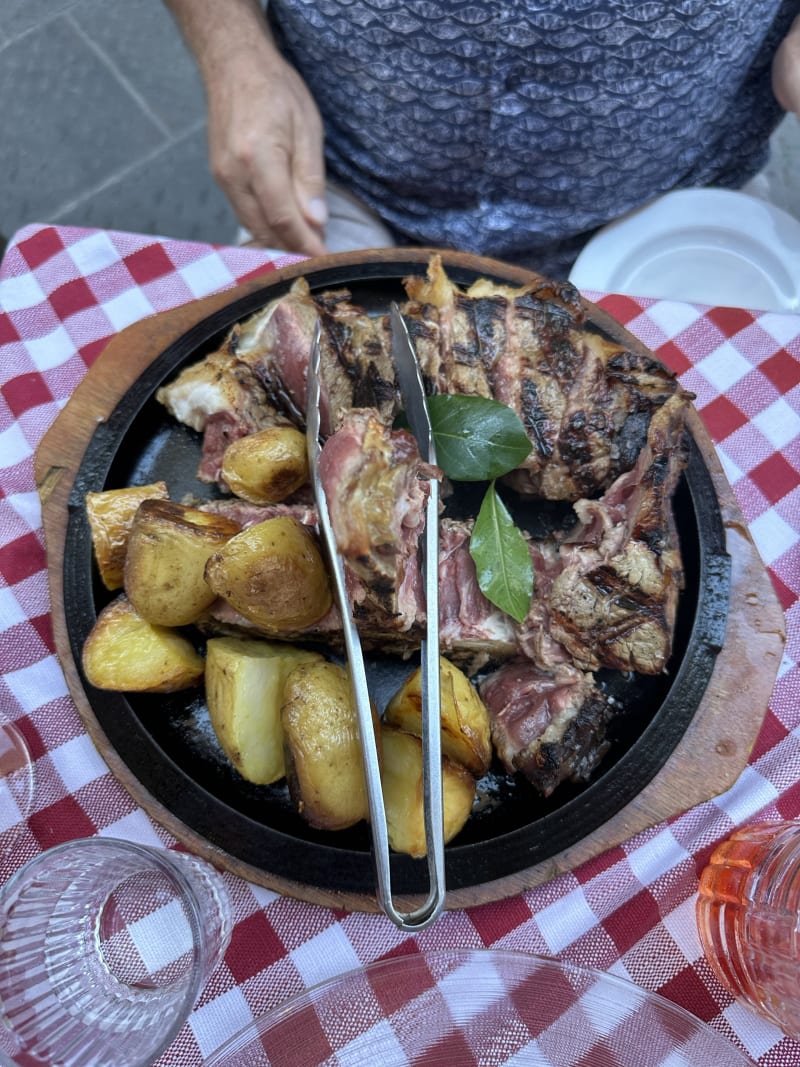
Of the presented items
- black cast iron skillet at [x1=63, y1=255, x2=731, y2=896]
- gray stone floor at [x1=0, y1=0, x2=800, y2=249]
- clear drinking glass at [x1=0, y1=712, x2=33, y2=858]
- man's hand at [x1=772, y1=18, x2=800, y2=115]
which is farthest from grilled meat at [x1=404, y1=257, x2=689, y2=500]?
gray stone floor at [x1=0, y1=0, x2=800, y2=249]

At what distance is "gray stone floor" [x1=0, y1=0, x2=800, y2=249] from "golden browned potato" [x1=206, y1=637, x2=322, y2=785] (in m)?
1.77

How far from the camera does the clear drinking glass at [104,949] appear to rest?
1.13m

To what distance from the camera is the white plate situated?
72.4 inches

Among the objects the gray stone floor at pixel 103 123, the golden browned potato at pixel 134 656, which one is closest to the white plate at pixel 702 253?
the golden browned potato at pixel 134 656

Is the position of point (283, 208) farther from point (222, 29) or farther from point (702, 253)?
point (702, 253)

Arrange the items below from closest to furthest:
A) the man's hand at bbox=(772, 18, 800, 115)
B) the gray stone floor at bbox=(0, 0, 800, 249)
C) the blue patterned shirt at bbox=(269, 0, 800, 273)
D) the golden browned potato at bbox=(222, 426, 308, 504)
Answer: the golden browned potato at bbox=(222, 426, 308, 504) < the blue patterned shirt at bbox=(269, 0, 800, 273) < the man's hand at bbox=(772, 18, 800, 115) < the gray stone floor at bbox=(0, 0, 800, 249)

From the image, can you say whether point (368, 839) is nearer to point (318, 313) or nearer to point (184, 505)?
point (184, 505)

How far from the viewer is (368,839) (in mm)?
1282

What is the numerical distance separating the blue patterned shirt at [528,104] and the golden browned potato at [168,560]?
944 mm

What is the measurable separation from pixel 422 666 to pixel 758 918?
1.99ft

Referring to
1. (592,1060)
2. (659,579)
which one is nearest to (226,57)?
(659,579)

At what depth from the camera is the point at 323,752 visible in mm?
1166

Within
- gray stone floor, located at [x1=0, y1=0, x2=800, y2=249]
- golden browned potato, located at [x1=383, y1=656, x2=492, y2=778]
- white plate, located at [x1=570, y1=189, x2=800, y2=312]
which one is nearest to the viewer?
golden browned potato, located at [x1=383, y1=656, x2=492, y2=778]

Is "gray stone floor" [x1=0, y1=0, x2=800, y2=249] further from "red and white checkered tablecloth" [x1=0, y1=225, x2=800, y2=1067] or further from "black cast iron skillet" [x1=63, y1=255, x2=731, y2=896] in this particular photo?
"black cast iron skillet" [x1=63, y1=255, x2=731, y2=896]
